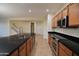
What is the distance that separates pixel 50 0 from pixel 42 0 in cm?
7

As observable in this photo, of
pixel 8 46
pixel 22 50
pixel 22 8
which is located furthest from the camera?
pixel 22 8

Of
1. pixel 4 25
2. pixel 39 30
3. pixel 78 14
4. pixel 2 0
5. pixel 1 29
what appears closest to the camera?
pixel 2 0

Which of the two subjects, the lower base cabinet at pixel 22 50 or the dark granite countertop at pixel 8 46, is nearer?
the dark granite countertop at pixel 8 46

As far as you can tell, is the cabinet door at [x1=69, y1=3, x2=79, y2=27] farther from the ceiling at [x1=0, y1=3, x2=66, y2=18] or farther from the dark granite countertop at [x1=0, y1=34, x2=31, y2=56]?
the dark granite countertop at [x1=0, y1=34, x2=31, y2=56]

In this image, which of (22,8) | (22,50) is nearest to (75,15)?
(22,50)

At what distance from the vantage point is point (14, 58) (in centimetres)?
103

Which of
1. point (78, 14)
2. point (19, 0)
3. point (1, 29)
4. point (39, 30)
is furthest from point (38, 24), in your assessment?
point (19, 0)

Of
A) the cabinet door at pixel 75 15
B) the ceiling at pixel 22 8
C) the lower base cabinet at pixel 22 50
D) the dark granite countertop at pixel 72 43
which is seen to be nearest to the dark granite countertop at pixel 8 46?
the lower base cabinet at pixel 22 50

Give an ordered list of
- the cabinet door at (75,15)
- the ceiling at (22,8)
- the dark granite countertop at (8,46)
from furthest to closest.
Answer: the cabinet door at (75,15), the ceiling at (22,8), the dark granite countertop at (8,46)

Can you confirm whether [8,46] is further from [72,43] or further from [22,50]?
[72,43]

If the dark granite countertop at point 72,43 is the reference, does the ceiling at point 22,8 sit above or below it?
above

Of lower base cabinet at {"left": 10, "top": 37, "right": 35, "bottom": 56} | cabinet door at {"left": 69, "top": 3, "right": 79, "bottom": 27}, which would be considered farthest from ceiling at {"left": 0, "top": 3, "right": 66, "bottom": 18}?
lower base cabinet at {"left": 10, "top": 37, "right": 35, "bottom": 56}

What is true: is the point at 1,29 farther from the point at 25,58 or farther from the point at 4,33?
the point at 25,58

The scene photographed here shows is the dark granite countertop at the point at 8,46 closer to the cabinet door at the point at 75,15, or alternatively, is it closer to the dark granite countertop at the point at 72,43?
the dark granite countertop at the point at 72,43
